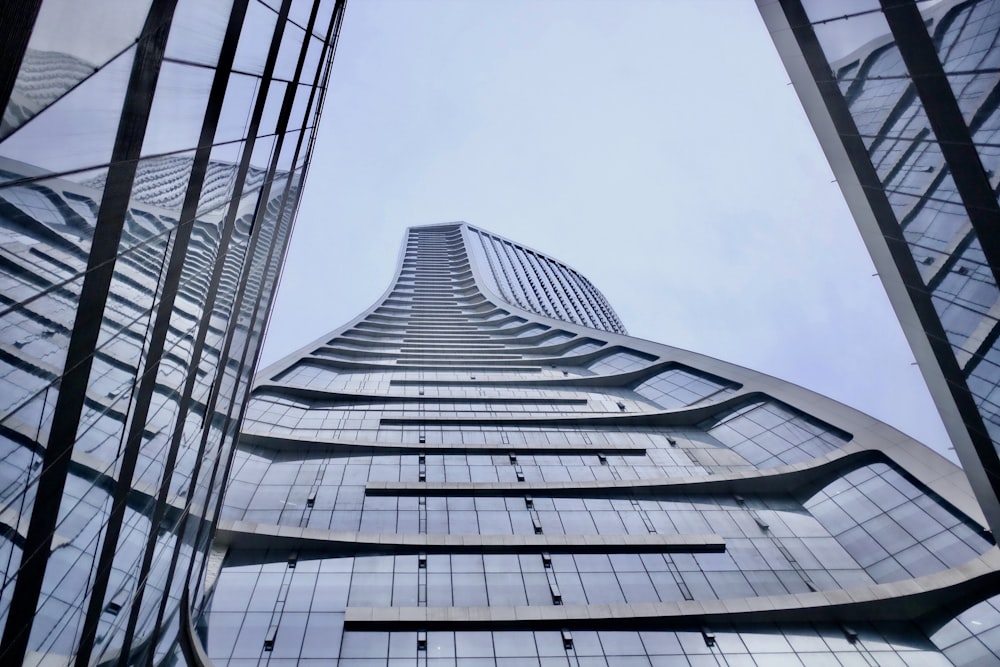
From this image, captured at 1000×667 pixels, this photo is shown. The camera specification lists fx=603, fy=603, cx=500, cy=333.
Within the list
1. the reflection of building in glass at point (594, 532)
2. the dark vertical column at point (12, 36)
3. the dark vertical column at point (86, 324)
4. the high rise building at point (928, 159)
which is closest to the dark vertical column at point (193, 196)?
the dark vertical column at point (86, 324)

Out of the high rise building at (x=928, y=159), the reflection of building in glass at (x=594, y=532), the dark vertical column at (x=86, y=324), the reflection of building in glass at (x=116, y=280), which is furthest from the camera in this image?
the reflection of building in glass at (x=594, y=532)

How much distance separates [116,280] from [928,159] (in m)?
15.2

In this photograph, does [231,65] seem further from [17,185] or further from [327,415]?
[327,415]

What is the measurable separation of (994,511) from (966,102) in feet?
34.6

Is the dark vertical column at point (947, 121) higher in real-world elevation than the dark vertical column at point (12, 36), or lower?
higher

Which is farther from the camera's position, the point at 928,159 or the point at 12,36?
the point at 928,159

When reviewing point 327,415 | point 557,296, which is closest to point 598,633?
point 327,415

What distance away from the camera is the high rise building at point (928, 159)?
1129 centimetres

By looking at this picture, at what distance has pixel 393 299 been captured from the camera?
274ft

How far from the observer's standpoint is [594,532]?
2203 cm

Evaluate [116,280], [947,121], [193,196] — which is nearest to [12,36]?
[116,280]

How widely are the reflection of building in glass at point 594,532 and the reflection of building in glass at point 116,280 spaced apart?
511 cm

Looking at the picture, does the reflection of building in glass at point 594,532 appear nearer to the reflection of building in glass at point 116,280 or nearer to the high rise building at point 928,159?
the high rise building at point 928,159

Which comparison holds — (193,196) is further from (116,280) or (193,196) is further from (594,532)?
(594,532)
